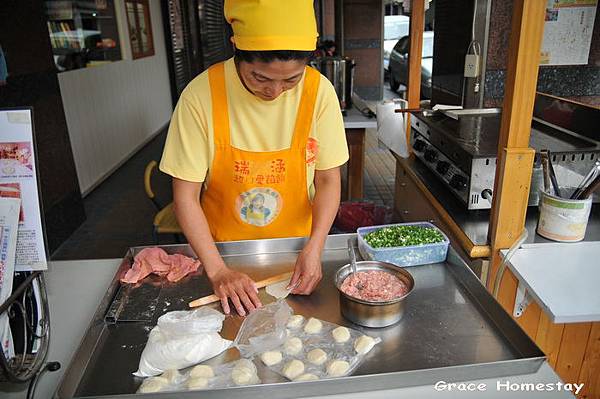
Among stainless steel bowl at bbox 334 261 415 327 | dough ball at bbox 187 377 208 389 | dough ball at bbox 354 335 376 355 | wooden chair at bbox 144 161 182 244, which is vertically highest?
stainless steel bowl at bbox 334 261 415 327

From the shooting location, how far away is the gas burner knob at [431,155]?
7.45 ft

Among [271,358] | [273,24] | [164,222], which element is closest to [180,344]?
[271,358]

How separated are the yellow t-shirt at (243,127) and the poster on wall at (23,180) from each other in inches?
14.3

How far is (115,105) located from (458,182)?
194 inches

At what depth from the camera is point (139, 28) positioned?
6609 millimetres

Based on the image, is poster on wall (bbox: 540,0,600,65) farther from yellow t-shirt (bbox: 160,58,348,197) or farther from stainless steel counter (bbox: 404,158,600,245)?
yellow t-shirt (bbox: 160,58,348,197)

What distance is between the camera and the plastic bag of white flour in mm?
1034

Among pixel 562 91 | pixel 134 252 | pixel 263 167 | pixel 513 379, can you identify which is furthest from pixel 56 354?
pixel 562 91

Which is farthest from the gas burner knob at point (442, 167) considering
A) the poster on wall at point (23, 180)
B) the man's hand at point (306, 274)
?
the poster on wall at point (23, 180)

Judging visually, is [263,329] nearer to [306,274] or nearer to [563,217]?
[306,274]

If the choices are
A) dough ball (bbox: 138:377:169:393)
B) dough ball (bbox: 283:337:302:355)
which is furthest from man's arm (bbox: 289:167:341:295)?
dough ball (bbox: 138:377:169:393)

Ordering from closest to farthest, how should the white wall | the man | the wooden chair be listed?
1. the man
2. the wooden chair
3. the white wall

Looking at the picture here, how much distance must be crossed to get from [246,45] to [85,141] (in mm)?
4221

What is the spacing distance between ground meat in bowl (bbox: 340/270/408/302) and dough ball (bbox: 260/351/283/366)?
24 centimetres
